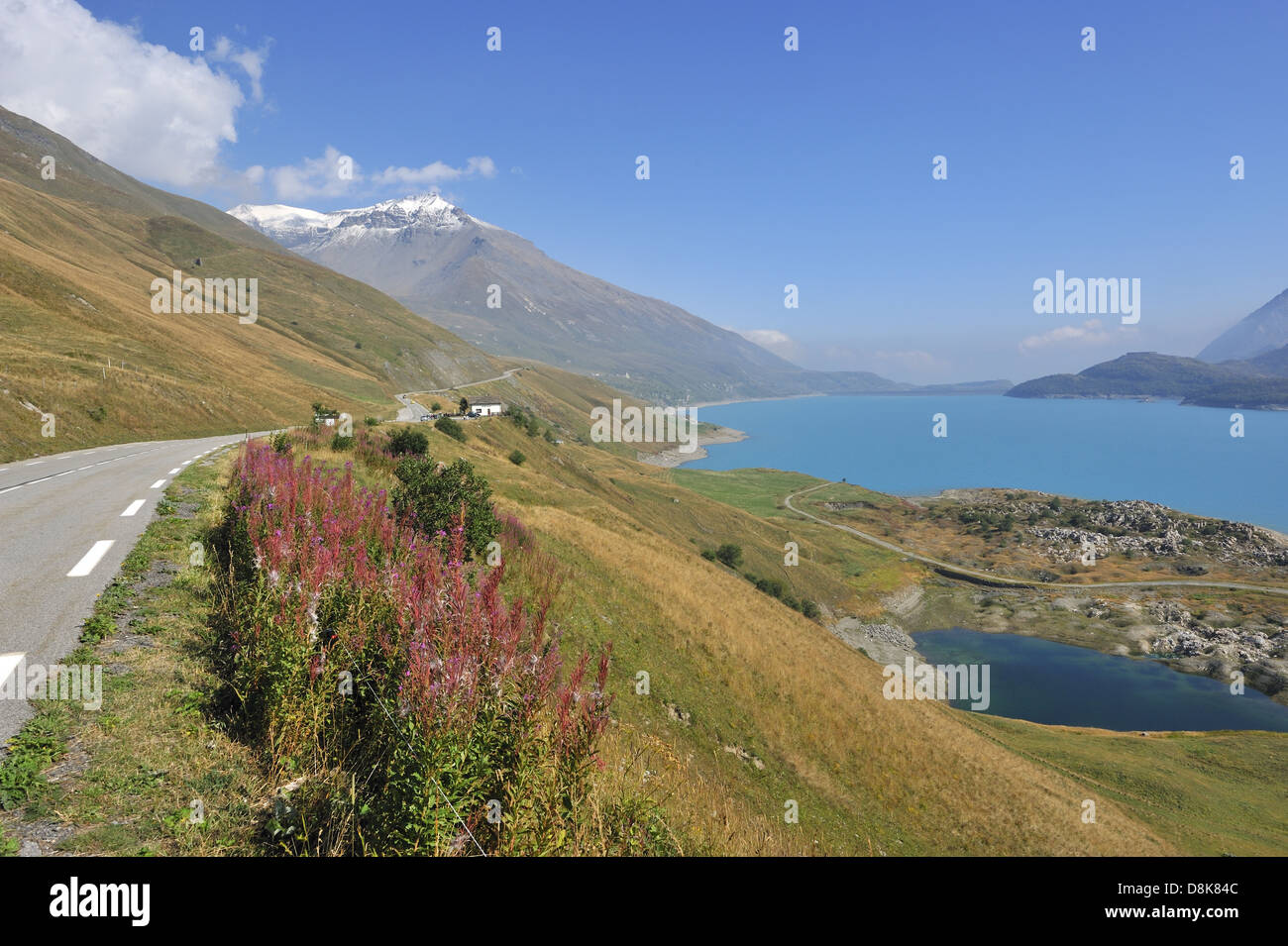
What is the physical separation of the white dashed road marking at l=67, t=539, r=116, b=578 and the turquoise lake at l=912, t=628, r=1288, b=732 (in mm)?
78368

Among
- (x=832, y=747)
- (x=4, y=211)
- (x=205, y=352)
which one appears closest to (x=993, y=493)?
(x=832, y=747)

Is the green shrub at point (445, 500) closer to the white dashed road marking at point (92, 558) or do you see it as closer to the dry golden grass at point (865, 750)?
the white dashed road marking at point (92, 558)

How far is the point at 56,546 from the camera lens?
12.1 m

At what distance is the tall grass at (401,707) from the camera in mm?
5371

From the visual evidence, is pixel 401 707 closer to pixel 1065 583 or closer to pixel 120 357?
pixel 120 357

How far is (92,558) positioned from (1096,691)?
97016 mm

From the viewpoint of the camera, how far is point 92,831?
199 inches

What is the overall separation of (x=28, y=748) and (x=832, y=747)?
21.2 meters

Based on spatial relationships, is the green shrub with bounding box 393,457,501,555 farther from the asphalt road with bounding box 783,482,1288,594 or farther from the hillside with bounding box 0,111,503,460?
the asphalt road with bounding box 783,482,1288,594

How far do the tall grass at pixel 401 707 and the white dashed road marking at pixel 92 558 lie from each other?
11.7ft

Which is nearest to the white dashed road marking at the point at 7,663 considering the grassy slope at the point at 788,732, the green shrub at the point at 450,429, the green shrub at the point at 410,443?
the grassy slope at the point at 788,732

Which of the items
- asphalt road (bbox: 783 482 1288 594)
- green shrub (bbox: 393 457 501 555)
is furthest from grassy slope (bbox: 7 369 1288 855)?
asphalt road (bbox: 783 482 1288 594)

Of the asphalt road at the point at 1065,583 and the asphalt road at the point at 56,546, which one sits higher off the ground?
the asphalt road at the point at 56,546
